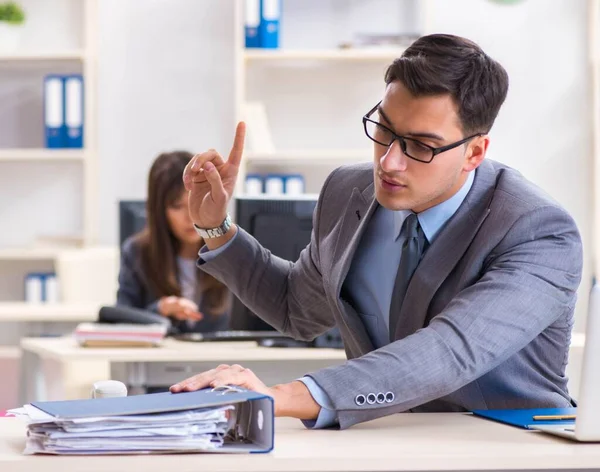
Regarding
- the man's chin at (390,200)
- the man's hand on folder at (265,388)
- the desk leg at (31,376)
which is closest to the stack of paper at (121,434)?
the man's hand on folder at (265,388)

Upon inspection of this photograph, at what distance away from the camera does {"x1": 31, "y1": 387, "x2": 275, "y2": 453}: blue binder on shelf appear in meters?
1.28

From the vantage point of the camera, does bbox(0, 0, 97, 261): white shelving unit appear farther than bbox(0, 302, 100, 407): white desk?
Yes

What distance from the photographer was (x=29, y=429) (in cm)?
130

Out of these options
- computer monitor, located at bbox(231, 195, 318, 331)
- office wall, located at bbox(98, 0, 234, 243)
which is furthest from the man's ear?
office wall, located at bbox(98, 0, 234, 243)

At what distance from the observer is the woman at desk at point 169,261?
3777mm

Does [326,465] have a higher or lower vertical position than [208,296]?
higher

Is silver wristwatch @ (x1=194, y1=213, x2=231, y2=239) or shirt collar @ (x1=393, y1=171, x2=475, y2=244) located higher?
shirt collar @ (x1=393, y1=171, x2=475, y2=244)

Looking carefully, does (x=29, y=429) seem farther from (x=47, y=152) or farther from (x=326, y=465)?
(x=47, y=152)

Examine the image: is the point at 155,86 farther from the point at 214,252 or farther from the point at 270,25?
the point at 214,252

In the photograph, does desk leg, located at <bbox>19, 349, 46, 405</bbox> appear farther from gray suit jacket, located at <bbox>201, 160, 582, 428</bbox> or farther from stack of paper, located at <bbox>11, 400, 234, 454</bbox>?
stack of paper, located at <bbox>11, 400, 234, 454</bbox>

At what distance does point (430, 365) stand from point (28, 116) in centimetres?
429

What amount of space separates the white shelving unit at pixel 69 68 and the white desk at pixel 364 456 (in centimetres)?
381

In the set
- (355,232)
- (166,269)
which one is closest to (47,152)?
(166,269)

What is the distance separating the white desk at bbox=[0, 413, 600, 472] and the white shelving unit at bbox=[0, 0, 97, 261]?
3.81 m
